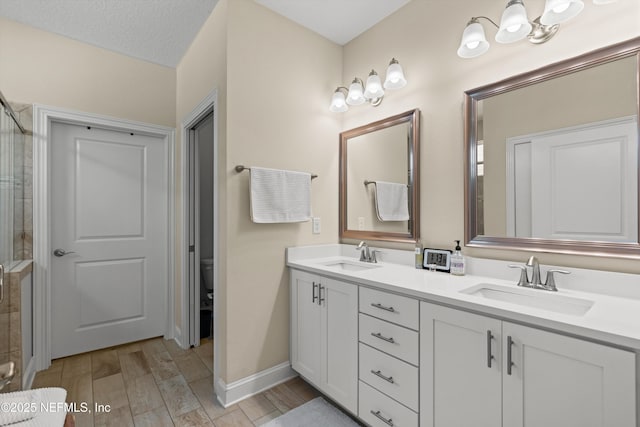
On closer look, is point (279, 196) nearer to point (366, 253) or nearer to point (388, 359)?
point (366, 253)

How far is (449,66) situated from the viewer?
71.6 inches

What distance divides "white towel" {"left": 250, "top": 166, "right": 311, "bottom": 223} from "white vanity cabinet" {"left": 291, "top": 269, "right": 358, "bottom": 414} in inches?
16.2

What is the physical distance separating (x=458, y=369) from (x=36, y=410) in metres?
1.55

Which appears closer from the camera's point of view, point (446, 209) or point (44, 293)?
point (446, 209)

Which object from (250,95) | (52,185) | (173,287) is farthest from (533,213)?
(52,185)

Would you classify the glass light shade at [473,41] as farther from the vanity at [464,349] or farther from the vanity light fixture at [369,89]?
the vanity at [464,349]

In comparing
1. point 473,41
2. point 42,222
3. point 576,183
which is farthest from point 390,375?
point 42,222

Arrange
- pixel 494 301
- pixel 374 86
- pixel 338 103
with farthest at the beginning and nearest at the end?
1. pixel 338 103
2. pixel 374 86
3. pixel 494 301

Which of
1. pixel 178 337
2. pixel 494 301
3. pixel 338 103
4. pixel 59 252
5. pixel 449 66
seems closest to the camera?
pixel 494 301

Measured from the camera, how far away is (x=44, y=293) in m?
2.32

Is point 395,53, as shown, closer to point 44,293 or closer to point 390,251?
point 390,251

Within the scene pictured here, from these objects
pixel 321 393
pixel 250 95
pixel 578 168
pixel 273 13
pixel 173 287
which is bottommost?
pixel 321 393

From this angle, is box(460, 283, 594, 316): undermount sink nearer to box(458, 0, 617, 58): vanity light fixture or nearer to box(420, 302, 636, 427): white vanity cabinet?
box(420, 302, 636, 427): white vanity cabinet

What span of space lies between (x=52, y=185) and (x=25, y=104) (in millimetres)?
613
